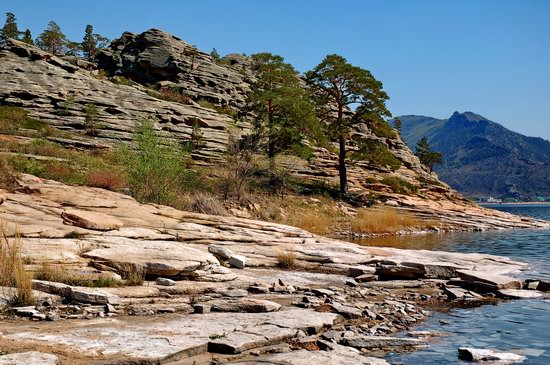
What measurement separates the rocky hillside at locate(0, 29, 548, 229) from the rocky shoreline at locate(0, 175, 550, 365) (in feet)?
88.2

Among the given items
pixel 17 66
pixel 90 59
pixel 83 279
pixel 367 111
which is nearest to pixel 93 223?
pixel 83 279

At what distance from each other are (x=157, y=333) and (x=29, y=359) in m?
2.15

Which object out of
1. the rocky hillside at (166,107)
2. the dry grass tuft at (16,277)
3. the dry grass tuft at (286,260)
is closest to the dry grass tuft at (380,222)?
the rocky hillside at (166,107)

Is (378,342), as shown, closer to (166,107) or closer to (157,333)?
(157,333)

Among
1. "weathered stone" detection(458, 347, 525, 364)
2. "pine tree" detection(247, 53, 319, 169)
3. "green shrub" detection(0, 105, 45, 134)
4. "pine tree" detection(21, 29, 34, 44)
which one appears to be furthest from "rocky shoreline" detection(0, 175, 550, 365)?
"pine tree" detection(21, 29, 34, 44)

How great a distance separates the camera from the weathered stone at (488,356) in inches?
304

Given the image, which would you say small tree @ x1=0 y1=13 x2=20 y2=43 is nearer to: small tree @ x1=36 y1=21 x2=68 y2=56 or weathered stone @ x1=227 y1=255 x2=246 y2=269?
small tree @ x1=36 y1=21 x2=68 y2=56

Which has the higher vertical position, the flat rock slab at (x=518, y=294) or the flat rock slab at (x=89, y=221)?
the flat rock slab at (x=89, y=221)

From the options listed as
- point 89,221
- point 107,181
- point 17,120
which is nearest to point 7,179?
point 89,221

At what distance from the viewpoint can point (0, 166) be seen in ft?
60.8

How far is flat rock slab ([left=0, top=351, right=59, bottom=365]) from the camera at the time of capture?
19.6ft

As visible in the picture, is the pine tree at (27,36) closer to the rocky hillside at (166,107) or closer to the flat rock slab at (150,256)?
the rocky hillside at (166,107)

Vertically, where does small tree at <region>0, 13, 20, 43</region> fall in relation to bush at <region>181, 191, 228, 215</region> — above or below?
above

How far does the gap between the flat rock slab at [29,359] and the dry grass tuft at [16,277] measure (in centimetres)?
304
